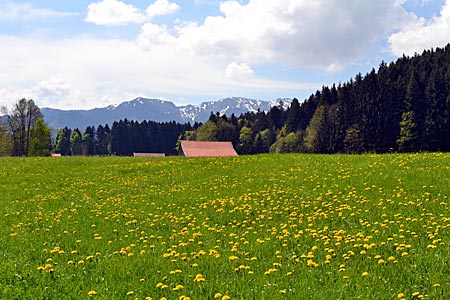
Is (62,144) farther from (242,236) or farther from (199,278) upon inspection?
(199,278)

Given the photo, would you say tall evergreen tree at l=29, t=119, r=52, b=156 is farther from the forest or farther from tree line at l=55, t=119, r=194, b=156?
tree line at l=55, t=119, r=194, b=156

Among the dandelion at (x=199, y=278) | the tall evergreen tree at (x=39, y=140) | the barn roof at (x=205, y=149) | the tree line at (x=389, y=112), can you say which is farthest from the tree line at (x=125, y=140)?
the dandelion at (x=199, y=278)

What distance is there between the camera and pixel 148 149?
5492 inches

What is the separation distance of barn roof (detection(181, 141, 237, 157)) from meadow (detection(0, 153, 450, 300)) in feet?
170

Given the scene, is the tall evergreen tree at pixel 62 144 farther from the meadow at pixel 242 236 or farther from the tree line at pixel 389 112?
the meadow at pixel 242 236

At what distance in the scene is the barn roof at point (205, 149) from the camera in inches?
2734

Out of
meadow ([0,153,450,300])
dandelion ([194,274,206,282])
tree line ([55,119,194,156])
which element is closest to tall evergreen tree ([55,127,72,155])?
tree line ([55,119,194,156])

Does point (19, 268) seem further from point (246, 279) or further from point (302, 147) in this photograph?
point (302, 147)

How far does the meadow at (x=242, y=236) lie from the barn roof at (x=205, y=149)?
5171 cm

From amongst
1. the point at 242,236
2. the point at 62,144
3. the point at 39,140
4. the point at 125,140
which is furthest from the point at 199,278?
the point at 62,144

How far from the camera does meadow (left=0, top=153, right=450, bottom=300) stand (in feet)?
17.1

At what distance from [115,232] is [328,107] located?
79.6 meters

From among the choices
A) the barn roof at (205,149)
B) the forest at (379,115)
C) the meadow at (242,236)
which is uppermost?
the forest at (379,115)

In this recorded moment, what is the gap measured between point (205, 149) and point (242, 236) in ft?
210
